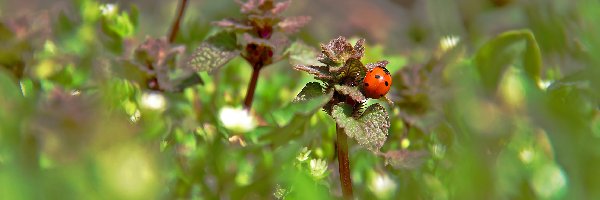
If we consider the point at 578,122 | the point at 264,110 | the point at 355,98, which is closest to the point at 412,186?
the point at 355,98

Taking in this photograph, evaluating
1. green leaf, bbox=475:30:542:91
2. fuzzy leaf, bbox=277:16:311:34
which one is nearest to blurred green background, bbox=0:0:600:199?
green leaf, bbox=475:30:542:91

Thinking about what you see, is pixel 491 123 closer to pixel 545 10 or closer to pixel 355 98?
pixel 355 98

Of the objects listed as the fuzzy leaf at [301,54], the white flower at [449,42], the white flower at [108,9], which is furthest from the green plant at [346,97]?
the white flower at [108,9]

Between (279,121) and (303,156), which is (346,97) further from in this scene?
(279,121)

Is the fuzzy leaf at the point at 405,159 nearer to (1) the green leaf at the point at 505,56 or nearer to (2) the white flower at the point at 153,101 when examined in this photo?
(1) the green leaf at the point at 505,56

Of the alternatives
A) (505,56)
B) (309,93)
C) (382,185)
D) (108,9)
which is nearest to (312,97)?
(309,93)

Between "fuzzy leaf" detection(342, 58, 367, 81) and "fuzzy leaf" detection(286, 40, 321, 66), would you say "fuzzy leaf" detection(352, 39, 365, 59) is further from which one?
"fuzzy leaf" detection(286, 40, 321, 66)

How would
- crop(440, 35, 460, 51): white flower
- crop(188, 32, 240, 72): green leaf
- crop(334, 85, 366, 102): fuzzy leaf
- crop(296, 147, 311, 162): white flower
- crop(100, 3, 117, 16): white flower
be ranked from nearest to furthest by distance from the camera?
crop(334, 85, 366, 102): fuzzy leaf, crop(296, 147, 311, 162): white flower, crop(188, 32, 240, 72): green leaf, crop(440, 35, 460, 51): white flower, crop(100, 3, 117, 16): white flower
